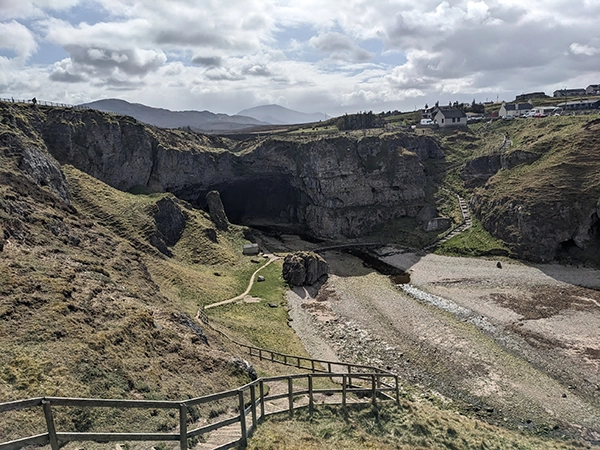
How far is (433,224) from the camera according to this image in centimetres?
7488

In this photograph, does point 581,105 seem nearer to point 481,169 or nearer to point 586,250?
point 481,169

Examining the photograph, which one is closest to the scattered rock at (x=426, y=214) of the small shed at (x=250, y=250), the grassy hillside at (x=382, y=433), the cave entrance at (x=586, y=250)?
the cave entrance at (x=586, y=250)

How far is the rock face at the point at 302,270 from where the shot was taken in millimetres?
55688

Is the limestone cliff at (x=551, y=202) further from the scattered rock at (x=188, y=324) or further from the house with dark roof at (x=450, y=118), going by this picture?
the scattered rock at (x=188, y=324)

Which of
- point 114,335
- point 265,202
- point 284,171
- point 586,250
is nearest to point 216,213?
point 284,171

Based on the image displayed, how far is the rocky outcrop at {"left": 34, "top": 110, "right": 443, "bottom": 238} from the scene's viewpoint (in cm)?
7256

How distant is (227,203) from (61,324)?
80.0m

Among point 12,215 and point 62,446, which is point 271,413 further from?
point 12,215

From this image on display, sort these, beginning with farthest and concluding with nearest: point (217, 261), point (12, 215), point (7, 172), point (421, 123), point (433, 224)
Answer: point (421, 123), point (433, 224), point (217, 261), point (7, 172), point (12, 215)

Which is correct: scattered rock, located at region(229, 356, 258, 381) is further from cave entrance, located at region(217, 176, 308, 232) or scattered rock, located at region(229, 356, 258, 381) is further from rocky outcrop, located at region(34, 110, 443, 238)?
cave entrance, located at region(217, 176, 308, 232)

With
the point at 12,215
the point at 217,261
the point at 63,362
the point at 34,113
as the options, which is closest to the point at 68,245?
the point at 12,215

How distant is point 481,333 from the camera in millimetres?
40906

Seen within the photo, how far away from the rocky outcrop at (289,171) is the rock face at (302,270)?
2548cm

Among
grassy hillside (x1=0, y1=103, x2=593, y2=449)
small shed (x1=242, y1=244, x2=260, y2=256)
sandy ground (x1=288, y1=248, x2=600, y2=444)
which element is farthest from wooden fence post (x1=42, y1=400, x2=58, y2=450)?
small shed (x1=242, y1=244, x2=260, y2=256)
